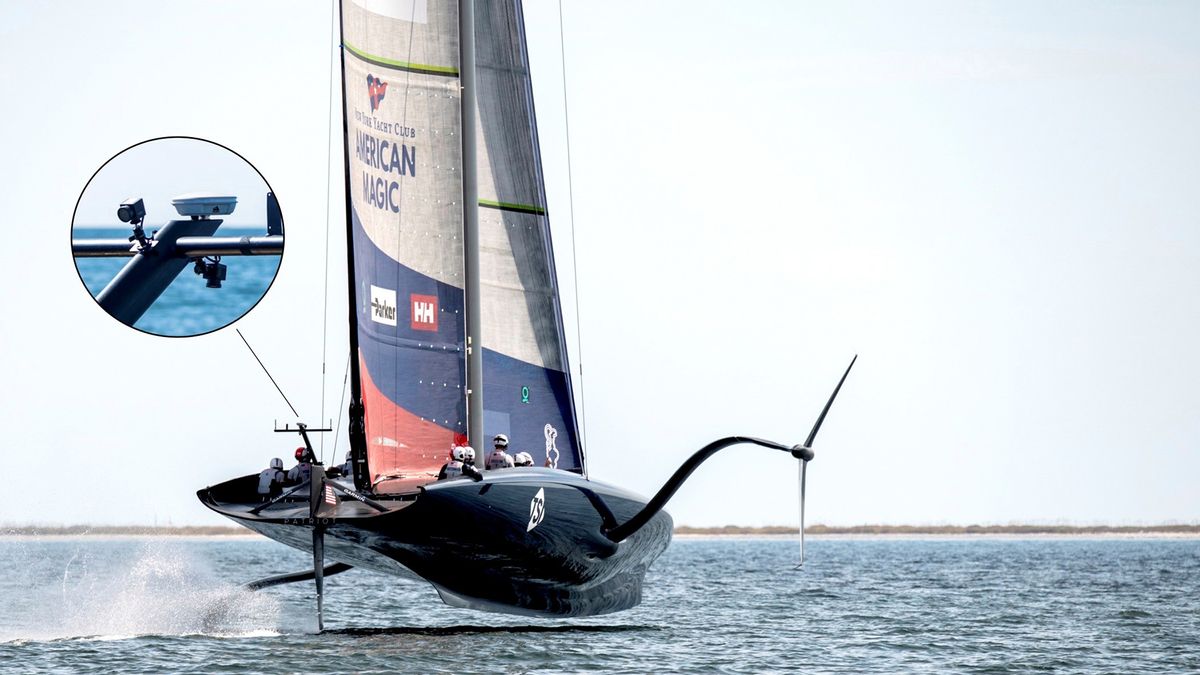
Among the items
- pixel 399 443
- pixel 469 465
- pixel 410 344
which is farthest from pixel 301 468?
pixel 469 465

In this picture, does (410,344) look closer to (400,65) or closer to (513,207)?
(400,65)

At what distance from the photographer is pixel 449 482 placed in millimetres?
16688

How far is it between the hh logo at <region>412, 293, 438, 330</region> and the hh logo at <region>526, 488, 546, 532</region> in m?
2.45

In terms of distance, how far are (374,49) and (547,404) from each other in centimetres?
551

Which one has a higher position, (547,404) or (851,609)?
(547,404)

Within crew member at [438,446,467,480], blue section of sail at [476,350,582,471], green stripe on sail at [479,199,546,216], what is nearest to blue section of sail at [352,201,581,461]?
blue section of sail at [476,350,582,471]

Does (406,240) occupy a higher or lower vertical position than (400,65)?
lower

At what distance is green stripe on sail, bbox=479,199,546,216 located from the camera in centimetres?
2175

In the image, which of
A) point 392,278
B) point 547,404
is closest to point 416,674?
point 392,278

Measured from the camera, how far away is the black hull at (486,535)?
16906 millimetres

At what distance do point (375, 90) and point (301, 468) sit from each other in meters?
4.33

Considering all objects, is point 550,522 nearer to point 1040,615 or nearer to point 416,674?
point 416,674

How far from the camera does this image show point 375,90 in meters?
18.7

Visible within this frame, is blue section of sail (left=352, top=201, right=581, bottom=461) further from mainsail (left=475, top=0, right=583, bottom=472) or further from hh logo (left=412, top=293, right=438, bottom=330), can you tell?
mainsail (left=475, top=0, right=583, bottom=472)
